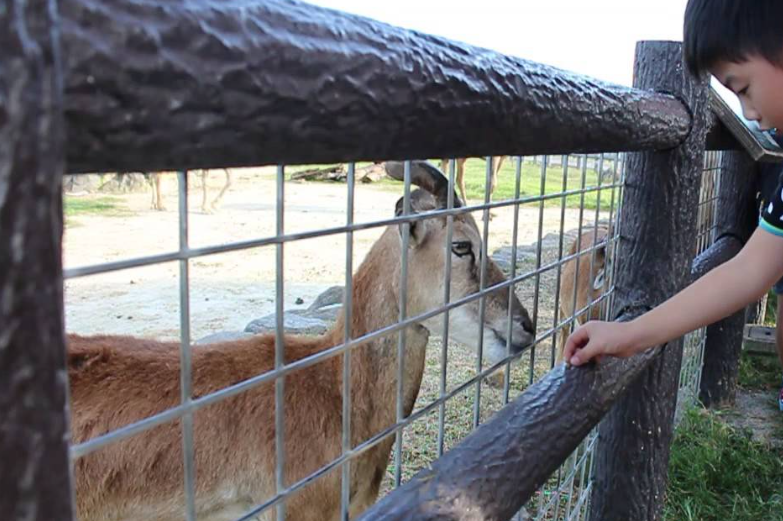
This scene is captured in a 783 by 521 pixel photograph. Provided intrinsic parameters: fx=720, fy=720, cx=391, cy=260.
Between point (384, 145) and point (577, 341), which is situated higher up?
point (384, 145)

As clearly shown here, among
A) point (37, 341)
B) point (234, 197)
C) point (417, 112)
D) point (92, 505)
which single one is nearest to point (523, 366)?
point (92, 505)

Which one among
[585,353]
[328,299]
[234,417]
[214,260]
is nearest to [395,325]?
[585,353]

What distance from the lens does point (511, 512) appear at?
1.10 m

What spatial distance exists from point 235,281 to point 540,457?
22.2 feet

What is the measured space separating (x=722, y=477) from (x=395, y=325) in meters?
2.89

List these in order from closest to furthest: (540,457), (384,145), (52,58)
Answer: (52,58), (384,145), (540,457)

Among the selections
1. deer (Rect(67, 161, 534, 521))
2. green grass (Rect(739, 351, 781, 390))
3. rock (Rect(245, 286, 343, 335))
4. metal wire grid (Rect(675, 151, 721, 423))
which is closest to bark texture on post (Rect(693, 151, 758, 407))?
metal wire grid (Rect(675, 151, 721, 423))

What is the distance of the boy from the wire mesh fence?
5.8 inches

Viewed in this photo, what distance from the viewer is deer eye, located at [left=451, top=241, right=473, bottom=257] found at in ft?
9.48

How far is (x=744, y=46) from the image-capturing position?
139 cm

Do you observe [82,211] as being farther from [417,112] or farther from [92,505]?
[417,112]

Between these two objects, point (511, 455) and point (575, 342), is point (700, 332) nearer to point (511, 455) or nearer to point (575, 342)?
point (575, 342)

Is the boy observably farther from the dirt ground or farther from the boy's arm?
the dirt ground

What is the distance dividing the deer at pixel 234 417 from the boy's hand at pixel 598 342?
33.6 inches
